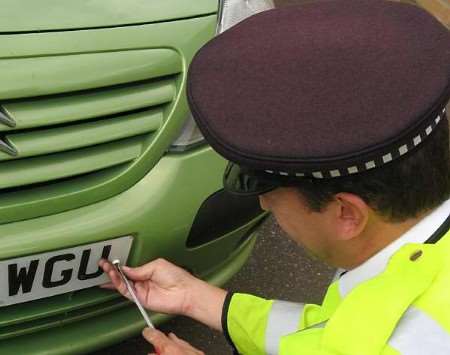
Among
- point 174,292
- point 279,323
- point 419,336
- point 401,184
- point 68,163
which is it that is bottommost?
point 174,292

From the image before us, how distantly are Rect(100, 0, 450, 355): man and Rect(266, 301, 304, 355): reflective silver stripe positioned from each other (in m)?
0.31

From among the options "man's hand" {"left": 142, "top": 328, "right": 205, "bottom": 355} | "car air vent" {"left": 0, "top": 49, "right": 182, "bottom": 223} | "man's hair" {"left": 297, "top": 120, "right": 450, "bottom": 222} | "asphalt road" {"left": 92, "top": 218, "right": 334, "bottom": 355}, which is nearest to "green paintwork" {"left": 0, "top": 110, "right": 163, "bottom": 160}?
"car air vent" {"left": 0, "top": 49, "right": 182, "bottom": 223}

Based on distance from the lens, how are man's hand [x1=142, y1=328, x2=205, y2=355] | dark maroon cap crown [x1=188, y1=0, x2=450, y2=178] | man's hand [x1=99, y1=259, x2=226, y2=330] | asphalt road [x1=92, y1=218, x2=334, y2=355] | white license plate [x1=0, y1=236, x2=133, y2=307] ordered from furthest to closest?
asphalt road [x1=92, y1=218, x2=334, y2=355]
man's hand [x1=99, y1=259, x2=226, y2=330]
white license plate [x1=0, y1=236, x2=133, y2=307]
man's hand [x1=142, y1=328, x2=205, y2=355]
dark maroon cap crown [x1=188, y1=0, x2=450, y2=178]

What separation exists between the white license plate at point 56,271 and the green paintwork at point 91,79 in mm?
100

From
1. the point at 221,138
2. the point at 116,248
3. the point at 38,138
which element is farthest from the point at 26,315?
the point at 221,138

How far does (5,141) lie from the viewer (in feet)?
5.63

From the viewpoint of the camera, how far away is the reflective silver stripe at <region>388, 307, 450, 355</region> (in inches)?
47.7

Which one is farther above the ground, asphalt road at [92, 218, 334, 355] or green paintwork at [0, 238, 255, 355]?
green paintwork at [0, 238, 255, 355]

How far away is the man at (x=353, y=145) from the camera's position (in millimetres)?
1204

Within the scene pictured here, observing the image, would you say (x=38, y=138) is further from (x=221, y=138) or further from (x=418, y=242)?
(x=418, y=242)

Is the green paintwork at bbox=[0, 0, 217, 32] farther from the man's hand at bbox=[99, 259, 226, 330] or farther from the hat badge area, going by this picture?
the man's hand at bbox=[99, 259, 226, 330]

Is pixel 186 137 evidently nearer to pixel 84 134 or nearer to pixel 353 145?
pixel 84 134

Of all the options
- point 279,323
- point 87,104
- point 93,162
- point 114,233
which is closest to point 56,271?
point 114,233

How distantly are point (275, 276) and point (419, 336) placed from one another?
1573 mm
